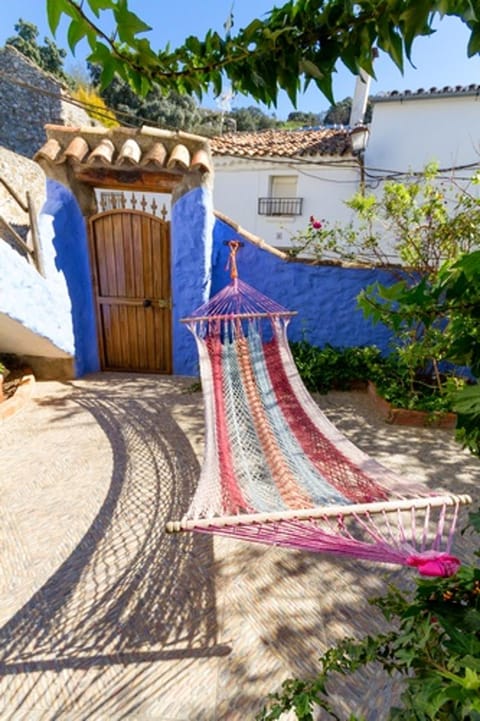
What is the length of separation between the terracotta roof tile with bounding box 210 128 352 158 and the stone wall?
4297mm

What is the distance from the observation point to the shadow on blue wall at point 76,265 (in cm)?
324

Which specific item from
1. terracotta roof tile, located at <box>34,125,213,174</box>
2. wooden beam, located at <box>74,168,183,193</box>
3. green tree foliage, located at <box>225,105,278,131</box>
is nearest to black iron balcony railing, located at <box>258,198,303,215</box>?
terracotta roof tile, located at <box>34,125,213,174</box>

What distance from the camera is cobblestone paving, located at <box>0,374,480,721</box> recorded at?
1.16 meters

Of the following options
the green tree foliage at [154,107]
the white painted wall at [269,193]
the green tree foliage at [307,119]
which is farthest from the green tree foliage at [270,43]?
the green tree foliage at [307,119]

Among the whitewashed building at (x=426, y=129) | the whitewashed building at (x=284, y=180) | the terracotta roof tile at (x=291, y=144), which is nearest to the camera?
the whitewashed building at (x=426, y=129)

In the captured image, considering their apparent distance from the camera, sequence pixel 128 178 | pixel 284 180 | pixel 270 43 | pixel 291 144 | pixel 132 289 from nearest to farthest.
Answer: pixel 270 43, pixel 128 178, pixel 132 289, pixel 291 144, pixel 284 180

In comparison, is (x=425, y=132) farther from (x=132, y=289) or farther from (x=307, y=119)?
(x=307, y=119)

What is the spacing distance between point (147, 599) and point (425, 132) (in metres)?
8.91

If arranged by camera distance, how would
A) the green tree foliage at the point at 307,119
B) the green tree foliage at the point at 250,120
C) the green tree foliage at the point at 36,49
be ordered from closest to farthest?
the green tree foliage at the point at 36,49, the green tree foliage at the point at 250,120, the green tree foliage at the point at 307,119

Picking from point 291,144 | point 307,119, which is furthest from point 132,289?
point 307,119

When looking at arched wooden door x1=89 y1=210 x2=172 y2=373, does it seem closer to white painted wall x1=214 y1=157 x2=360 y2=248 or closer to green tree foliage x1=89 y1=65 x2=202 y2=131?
white painted wall x1=214 y1=157 x2=360 y2=248

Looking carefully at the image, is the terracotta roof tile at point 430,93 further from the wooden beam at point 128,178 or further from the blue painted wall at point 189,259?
the wooden beam at point 128,178

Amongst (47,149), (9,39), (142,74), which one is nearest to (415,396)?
(142,74)

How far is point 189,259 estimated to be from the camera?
353cm
